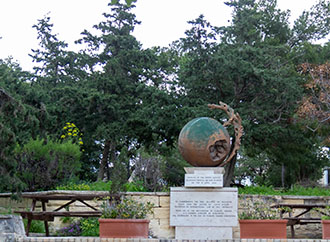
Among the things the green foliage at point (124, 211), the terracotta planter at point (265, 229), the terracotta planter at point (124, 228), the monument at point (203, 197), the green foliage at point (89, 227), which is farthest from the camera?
the green foliage at point (89, 227)

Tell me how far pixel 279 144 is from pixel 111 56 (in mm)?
8281

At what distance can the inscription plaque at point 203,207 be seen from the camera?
27.0 feet

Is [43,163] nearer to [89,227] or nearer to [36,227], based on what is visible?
[36,227]

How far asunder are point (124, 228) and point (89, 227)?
382cm

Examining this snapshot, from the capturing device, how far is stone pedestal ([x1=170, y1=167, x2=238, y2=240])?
8227mm

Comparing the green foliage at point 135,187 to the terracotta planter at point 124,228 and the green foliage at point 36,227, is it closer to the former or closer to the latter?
the green foliage at point 36,227

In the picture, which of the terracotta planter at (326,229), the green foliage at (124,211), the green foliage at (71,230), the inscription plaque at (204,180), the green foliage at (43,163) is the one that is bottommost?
the green foliage at (71,230)

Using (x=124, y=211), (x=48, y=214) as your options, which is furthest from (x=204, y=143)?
(x=48, y=214)

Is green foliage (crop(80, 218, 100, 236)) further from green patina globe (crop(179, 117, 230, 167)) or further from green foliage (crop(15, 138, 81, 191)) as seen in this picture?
green patina globe (crop(179, 117, 230, 167))

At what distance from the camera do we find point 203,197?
8.30m

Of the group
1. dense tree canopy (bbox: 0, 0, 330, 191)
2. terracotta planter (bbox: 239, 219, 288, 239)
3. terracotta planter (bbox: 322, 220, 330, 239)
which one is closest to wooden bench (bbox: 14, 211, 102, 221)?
dense tree canopy (bbox: 0, 0, 330, 191)

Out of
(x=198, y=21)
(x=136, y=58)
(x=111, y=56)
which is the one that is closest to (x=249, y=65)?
(x=198, y=21)

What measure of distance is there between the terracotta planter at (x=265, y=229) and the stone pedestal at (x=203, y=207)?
1138mm

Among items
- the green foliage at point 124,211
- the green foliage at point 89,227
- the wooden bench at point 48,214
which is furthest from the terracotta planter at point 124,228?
the green foliage at point 89,227
